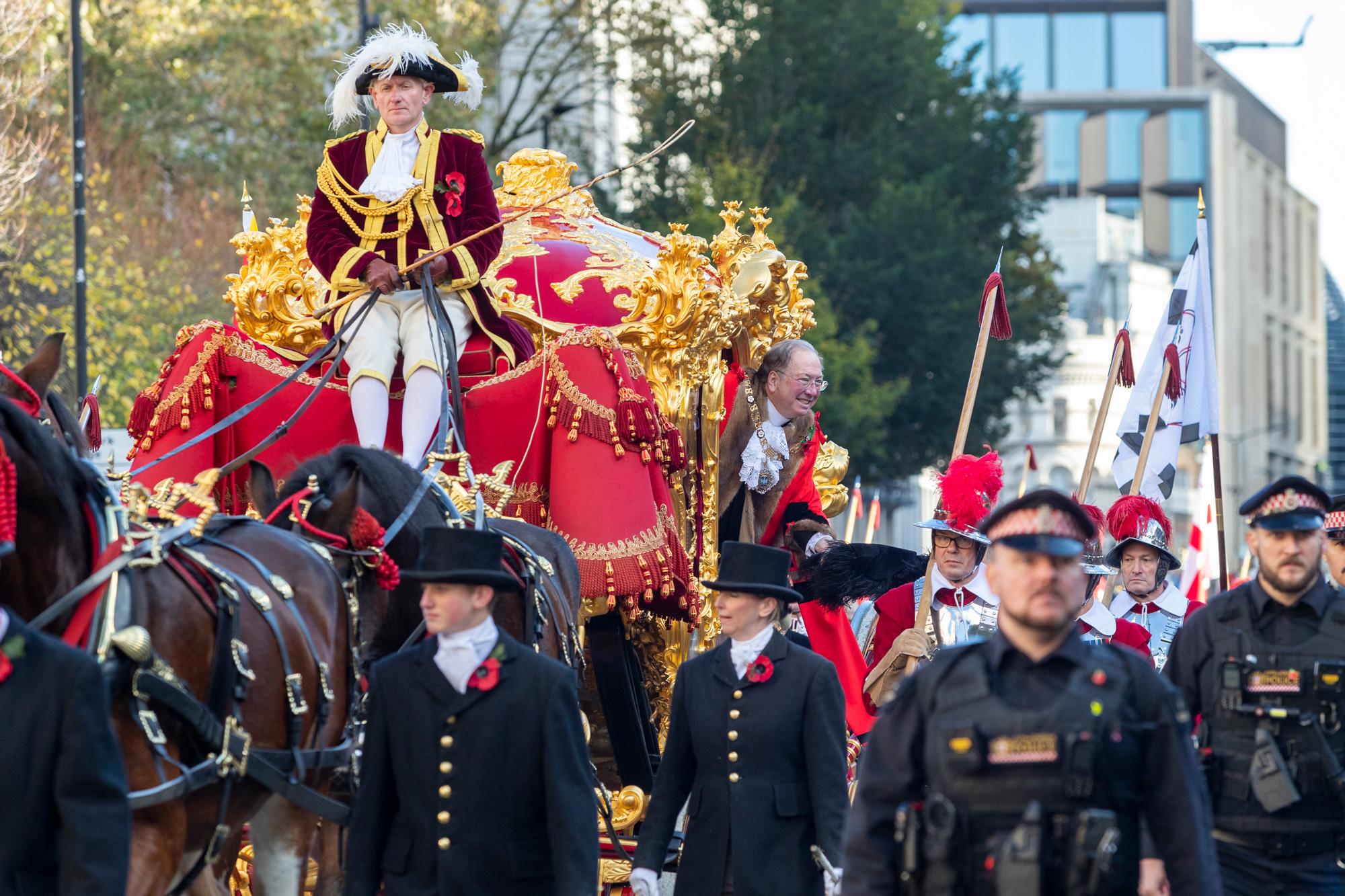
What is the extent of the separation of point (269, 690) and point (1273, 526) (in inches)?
119

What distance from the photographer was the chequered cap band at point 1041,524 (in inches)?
172

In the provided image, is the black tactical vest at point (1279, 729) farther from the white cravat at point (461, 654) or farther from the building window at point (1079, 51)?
the building window at point (1079, 51)

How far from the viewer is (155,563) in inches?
201

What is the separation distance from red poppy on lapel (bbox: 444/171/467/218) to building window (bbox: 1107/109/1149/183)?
7259 cm

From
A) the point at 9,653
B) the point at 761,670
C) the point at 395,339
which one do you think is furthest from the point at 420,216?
the point at 9,653

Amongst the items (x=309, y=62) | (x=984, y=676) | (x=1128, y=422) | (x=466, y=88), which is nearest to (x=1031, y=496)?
(x=984, y=676)

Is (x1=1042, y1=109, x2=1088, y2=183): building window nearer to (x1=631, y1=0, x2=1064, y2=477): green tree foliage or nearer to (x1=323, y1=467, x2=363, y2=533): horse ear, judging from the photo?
(x1=631, y1=0, x2=1064, y2=477): green tree foliage

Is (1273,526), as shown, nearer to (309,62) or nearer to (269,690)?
(269,690)

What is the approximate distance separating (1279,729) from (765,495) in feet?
16.1

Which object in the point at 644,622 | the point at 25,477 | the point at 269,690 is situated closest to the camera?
the point at 25,477

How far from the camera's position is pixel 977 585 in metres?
7.78

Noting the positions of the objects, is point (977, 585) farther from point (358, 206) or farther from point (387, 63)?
point (387, 63)

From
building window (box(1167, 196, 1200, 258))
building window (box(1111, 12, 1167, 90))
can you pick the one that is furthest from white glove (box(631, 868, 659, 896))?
building window (box(1111, 12, 1167, 90))

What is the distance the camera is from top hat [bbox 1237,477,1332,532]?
570 centimetres
